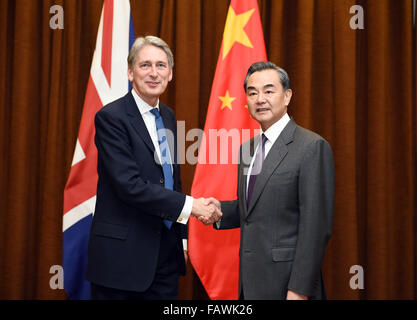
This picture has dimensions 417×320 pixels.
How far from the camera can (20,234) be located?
2986mm

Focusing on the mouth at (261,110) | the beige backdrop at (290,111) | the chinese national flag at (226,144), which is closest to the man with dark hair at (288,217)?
the mouth at (261,110)

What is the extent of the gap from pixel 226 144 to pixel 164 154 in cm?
79

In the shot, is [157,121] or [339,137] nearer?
[157,121]

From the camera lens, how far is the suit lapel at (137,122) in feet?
6.37

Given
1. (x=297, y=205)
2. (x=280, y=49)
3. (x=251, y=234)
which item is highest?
(x=280, y=49)

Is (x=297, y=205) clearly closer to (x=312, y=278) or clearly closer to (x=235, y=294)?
→ (x=312, y=278)

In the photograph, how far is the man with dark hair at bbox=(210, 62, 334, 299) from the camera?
165 cm

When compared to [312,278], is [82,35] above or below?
above

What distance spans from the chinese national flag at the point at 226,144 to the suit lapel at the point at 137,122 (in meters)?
0.77

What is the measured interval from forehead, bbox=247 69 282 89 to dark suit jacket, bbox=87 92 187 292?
636 mm

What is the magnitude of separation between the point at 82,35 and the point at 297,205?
2.34 m

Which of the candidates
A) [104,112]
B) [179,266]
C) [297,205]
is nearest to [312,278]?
[297,205]

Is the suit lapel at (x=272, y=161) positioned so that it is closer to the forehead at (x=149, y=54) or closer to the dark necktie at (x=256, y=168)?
the dark necktie at (x=256, y=168)

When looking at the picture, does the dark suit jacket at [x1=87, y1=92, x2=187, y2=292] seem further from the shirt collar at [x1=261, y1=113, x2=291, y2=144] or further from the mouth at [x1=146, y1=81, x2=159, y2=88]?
the shirt collar at [x1=261, y1=113, x2=291, y2=144]
